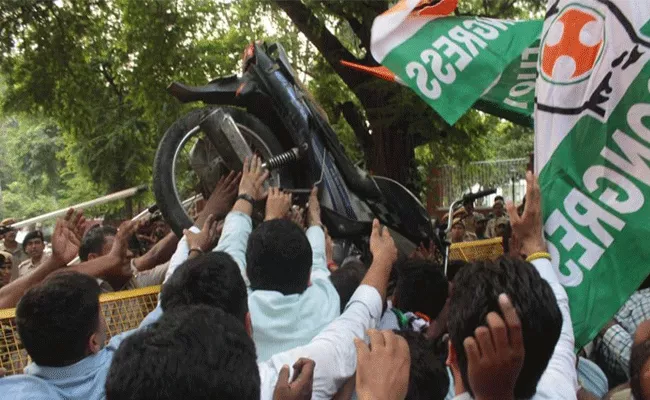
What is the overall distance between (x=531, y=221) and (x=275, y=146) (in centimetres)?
308

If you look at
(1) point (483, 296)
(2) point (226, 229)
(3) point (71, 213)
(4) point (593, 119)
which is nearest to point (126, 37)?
(3) point (71, 213)

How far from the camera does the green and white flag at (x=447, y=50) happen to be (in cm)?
378

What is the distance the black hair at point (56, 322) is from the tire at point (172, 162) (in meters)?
2.62

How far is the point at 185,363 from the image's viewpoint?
129 cm

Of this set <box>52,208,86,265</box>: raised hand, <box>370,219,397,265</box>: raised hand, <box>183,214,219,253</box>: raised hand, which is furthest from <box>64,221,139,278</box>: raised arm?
<box>370,219,397,265</box>: raised hand

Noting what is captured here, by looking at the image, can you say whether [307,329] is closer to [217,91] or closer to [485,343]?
[485,343]

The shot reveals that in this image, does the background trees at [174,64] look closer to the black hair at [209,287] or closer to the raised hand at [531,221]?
the raised hand at [531,221]

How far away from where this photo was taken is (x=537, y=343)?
166cm

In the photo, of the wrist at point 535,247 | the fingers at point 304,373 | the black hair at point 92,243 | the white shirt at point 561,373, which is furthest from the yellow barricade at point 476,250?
the fingers at point 304,373

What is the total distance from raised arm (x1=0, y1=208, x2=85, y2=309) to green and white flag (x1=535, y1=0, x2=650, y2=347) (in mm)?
2401

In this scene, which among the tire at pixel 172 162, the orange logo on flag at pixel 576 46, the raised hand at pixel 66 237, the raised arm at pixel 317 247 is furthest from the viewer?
the tire at pixel 172 162

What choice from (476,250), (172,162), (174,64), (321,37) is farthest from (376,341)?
(174,64)

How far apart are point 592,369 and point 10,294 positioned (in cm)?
271

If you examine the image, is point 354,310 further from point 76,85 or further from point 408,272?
point 76,85
